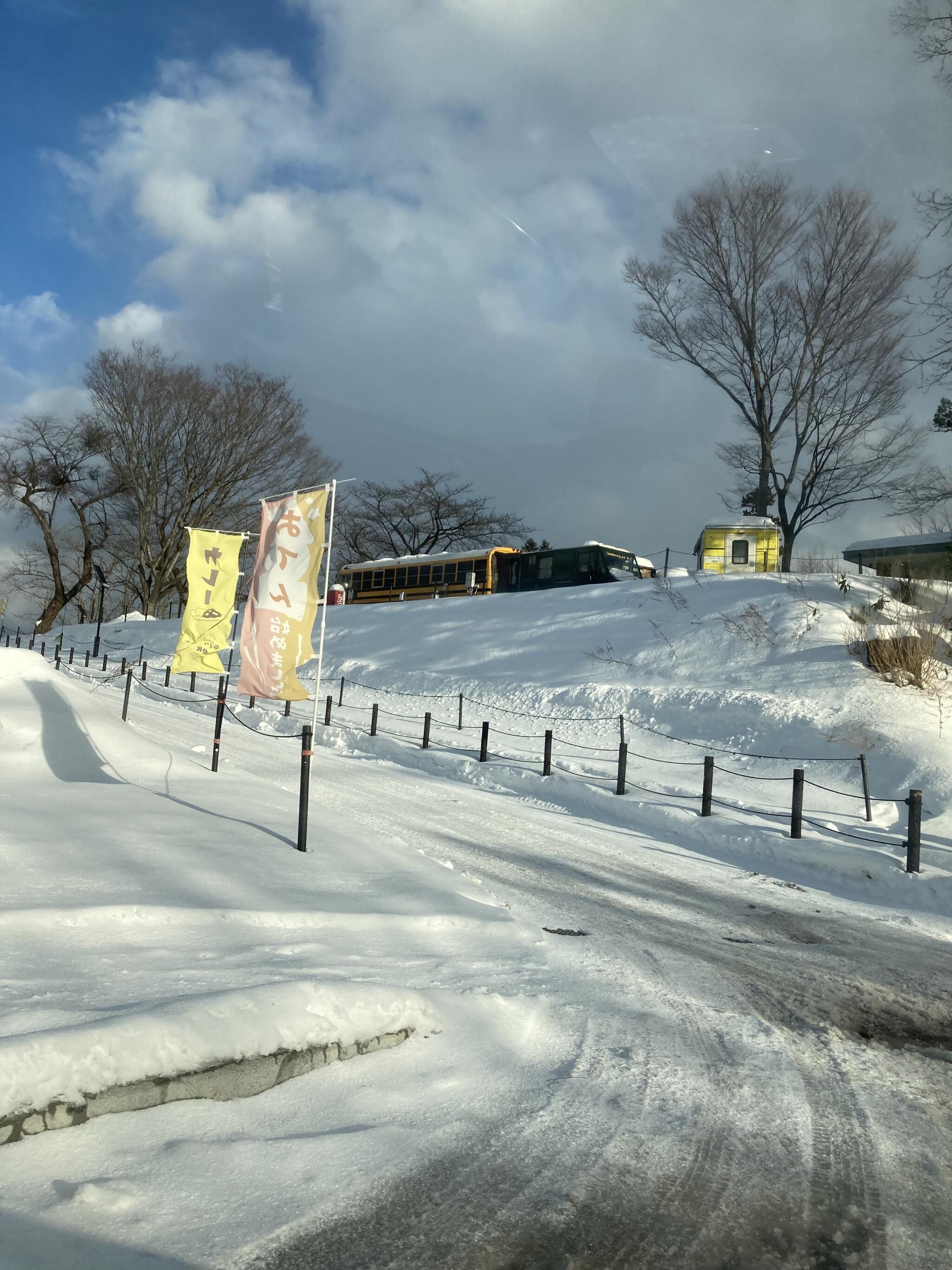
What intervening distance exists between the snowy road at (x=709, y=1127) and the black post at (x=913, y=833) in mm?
2778

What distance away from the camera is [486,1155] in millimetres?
3363

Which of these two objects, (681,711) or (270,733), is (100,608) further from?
(681,711)

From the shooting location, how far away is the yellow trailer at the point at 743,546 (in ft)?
103

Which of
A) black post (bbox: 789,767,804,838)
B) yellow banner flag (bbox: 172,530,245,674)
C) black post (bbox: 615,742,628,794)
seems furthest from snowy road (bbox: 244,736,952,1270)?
yellow banner flag (bbox: 172,530,245,674)

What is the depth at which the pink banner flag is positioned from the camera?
9.31 m

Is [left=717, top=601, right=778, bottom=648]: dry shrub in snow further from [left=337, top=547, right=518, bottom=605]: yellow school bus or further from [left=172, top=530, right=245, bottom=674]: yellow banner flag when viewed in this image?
[left=172, top=530, right=245, bottom=674]: yellow banner flag

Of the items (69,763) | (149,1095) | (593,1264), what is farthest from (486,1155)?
(69,763)

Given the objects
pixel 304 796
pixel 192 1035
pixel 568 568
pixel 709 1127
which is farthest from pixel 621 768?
pixel 568 568

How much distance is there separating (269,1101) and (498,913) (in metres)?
3.33

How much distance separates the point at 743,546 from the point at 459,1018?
2957cm

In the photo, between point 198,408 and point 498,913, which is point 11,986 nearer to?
point 498,913

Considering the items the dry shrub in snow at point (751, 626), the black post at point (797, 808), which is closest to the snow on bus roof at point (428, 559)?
the dry shrub in snow at point (751, 626)

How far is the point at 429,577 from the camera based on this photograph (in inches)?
1454

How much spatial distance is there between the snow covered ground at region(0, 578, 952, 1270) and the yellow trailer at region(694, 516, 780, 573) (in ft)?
66.6
